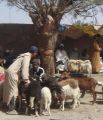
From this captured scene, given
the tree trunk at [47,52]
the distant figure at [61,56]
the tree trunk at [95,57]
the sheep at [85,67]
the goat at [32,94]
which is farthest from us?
the tree trunk at [95,57]

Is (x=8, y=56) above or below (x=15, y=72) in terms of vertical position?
above

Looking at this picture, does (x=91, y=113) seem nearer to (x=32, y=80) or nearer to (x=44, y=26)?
(x=32, y=80)

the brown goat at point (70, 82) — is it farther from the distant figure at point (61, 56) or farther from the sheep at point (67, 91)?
the distant figure at point (61, 56)

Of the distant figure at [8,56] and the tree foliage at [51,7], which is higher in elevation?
the tree foliage at [51,7]

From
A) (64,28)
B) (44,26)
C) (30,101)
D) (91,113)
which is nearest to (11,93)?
(30,101)

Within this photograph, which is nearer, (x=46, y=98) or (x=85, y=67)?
(x=46, y=98)

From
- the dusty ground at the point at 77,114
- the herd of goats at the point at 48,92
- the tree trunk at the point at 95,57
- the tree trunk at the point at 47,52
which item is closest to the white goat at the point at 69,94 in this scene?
the herd of goats at the point at 48,92

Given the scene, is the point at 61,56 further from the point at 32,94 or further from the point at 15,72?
the point at 32,94

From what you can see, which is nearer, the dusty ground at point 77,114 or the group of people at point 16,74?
the dusty ground at point 77,114

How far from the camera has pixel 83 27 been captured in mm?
21375

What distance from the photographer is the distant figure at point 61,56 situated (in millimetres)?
21278

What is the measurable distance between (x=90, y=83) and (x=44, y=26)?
3.88m

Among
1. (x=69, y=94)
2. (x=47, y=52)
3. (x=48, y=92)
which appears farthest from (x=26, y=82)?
(x=47, y=52)

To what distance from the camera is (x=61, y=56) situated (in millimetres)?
21938
